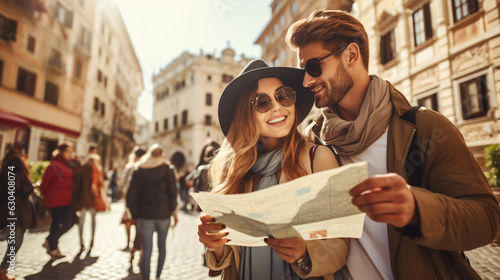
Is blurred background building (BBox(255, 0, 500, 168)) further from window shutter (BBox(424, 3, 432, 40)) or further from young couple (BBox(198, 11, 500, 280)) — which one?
young couple (BBox(198, 11, 500, 280))

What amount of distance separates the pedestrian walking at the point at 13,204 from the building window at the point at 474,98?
31.4ft

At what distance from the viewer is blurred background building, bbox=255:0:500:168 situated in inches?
232

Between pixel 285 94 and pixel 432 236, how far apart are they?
1101 millimetres

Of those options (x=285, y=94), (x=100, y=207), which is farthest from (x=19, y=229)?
(x=285, y=94)

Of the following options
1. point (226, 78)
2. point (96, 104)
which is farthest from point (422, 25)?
point (226, 78)

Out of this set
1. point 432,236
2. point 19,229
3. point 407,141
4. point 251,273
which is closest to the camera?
point 432,236

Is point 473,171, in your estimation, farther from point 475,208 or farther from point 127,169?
point 127,169

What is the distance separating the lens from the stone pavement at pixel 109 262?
432 cm

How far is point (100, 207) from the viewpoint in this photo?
19.5 feet

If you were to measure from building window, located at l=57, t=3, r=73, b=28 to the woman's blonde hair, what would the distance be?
53.1 ft

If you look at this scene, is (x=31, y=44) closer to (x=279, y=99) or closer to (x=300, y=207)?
(x=279, y=99)

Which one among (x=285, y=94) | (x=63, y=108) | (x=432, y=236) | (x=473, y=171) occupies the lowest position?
(x=432, y=236)

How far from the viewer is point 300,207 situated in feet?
2.98

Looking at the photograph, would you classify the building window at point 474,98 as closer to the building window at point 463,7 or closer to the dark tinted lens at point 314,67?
the building window at point 463,7
